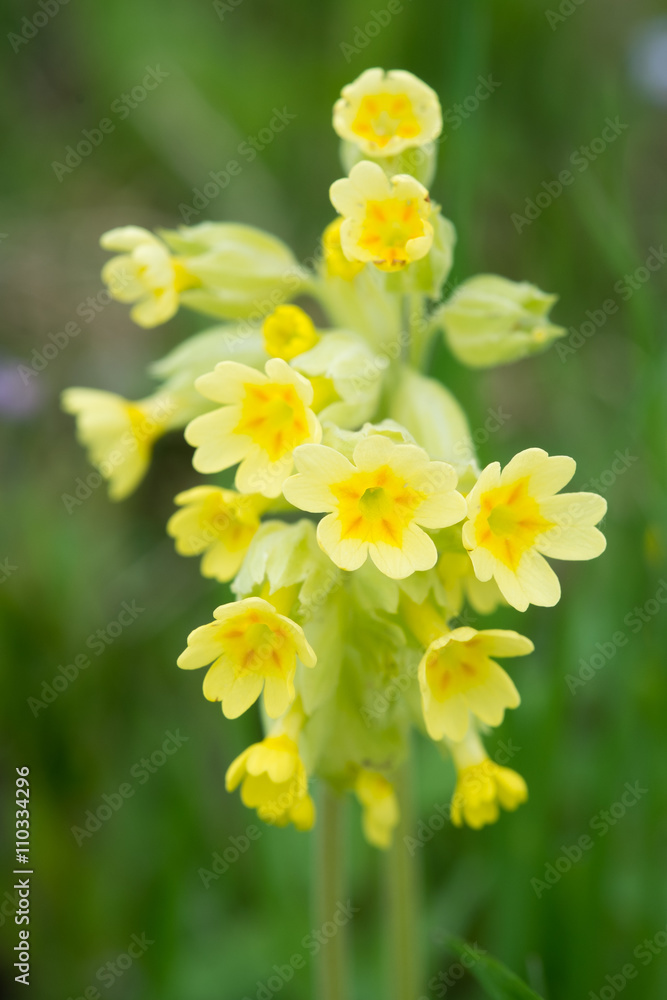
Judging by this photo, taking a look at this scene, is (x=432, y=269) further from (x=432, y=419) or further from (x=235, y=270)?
(x=235, y=270)

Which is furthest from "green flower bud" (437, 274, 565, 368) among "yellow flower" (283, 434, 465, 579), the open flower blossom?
the open flower blossom

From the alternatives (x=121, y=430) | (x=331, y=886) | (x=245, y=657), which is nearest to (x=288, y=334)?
(x=121, y=430)

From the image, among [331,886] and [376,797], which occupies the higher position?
[376,797]

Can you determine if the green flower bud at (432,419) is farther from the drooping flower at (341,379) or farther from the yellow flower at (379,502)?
the yellow flower at (379,502)

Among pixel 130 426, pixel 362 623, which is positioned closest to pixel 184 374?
pixel 130 426

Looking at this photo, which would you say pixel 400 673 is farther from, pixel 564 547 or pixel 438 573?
pixel 564 547

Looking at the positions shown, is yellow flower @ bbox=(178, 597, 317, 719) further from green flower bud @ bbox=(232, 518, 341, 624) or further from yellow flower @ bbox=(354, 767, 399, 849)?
yellow flower @ bbox=(354, 767, 399, 849)

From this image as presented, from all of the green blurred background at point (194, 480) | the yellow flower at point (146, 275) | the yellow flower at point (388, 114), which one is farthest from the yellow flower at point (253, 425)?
the green blurred background at point (194, 480)
